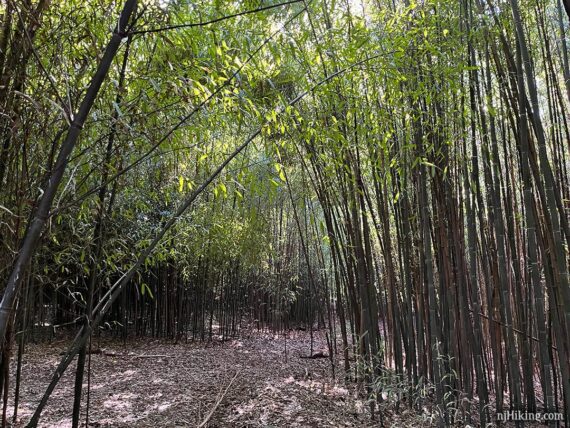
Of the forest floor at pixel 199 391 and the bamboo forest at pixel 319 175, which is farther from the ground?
the bamboo forest at pixel 319 175

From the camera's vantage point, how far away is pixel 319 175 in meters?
3.48

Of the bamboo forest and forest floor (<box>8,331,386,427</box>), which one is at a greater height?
the bamboo forest

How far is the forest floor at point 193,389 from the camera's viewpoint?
3.05m

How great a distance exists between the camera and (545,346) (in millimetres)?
2252

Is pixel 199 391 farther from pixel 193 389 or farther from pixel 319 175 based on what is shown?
pixel 319 175

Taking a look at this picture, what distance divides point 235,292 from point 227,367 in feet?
9.05

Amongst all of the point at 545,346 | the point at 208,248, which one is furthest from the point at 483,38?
the point at 208,248

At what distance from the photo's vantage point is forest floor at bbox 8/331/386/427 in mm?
3051

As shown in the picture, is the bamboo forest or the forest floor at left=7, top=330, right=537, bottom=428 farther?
the forest floor at left=7, top=330, right=537, bottom=428

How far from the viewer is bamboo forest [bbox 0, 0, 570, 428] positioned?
4.90ft

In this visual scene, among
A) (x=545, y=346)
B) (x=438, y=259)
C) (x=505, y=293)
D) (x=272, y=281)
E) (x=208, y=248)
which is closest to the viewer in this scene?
(x=545, y=346)

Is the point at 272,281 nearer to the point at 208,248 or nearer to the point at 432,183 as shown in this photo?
the point at 208,248

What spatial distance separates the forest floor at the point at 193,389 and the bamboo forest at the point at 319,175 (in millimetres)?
33

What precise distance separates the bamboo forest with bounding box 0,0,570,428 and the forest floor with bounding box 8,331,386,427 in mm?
33
